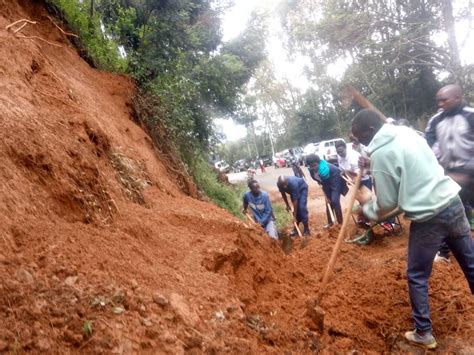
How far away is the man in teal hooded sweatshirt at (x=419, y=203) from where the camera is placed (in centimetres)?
296

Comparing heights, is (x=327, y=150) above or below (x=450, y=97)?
below

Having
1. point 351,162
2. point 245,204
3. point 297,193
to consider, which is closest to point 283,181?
point 297,193

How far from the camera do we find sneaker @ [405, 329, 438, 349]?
3.07m

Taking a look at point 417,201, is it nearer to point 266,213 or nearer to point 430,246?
point 430,246

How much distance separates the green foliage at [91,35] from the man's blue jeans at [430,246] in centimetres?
686

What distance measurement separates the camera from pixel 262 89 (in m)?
42.3

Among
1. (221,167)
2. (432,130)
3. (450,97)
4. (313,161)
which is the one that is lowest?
(221,167)

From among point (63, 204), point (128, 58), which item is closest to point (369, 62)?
point (128, 58)

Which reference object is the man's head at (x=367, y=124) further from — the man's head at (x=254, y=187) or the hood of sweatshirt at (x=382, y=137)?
the man's head at (x=254, y=187)

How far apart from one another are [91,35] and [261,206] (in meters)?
4.68

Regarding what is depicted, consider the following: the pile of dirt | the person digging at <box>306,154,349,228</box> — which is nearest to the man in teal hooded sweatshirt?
the pile of dirt

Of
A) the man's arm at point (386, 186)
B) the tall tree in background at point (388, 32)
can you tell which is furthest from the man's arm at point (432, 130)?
the tall tree in background at point (388, 32)

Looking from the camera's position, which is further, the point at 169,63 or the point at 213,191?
the point at 213,191

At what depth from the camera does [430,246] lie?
3.01 metres
